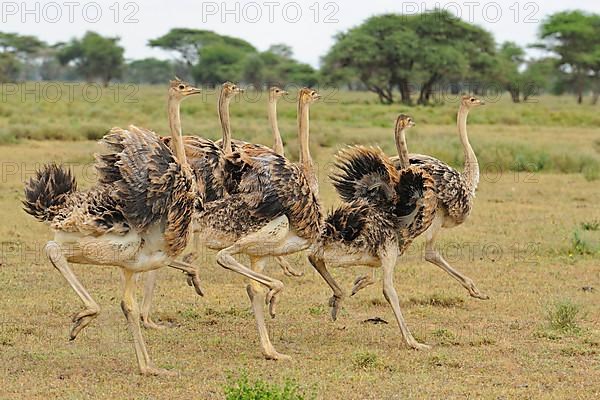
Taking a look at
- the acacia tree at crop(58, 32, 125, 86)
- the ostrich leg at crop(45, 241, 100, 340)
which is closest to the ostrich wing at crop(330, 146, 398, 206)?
the ostrich leg at crop(45, 241, 100, 340)

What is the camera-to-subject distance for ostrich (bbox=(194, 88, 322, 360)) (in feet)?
23.2

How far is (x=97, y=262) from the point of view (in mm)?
6434

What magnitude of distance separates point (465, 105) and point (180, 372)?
5081 millimetres

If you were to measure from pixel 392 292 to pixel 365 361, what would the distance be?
88 centimetres

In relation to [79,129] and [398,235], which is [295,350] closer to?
[398,235]

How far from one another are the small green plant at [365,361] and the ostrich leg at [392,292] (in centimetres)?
60

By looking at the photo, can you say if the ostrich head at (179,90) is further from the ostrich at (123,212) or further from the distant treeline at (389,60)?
the distant treeline at (389,60)

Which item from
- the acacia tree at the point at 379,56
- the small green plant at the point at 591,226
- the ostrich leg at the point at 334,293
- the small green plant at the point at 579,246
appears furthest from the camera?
the acacia tree at the point at 379,56

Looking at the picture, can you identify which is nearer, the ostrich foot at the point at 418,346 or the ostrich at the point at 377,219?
the ostrich foot at the point at 418,346

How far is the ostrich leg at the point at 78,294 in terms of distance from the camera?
620 cm

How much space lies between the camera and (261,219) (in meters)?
7.05

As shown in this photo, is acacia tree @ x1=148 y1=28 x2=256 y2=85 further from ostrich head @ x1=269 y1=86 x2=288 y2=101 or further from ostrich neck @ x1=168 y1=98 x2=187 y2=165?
ostrich neck @ x1=168 y1=98 x2=187 y2=165

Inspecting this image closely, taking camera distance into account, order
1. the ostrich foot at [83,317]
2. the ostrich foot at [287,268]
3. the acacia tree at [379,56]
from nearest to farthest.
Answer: the ostrich foot at [83,317]
the ostrich foot at [287,268]
the acacia tree at [379,56]

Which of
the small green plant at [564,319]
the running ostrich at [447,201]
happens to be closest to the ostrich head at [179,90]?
the running ostrich at [447,201]
